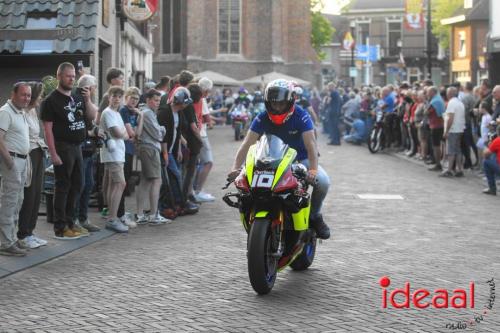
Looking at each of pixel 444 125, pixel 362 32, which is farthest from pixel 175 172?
pixel 362 32

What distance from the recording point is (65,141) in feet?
34.3

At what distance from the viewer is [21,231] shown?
990cm

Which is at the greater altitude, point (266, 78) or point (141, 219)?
point (266, 78)

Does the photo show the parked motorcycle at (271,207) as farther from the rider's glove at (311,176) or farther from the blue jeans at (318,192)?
the blue jeans at (318,192)

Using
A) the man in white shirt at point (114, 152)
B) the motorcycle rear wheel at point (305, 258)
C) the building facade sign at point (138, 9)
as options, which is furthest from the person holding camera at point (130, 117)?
the building facade sign at point (138, 9)

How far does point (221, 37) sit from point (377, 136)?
116ft

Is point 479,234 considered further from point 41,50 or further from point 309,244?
point 41,50

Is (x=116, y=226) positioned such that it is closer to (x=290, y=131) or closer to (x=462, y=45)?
(x=290, y=131)

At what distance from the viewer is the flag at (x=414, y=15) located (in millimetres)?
47562

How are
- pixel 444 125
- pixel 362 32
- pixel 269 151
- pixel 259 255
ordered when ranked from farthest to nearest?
pixel 362 32, pixel 444 125, pixel 269 151, pixel 259 255

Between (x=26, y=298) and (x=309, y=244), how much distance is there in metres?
2.63

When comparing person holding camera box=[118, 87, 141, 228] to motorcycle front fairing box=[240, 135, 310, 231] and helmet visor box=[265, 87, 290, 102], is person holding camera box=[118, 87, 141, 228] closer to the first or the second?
helmet visor box=[265, 87, 290, 102]

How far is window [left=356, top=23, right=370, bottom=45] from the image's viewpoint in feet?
304

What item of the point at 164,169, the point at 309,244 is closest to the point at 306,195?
the point at 309,244
